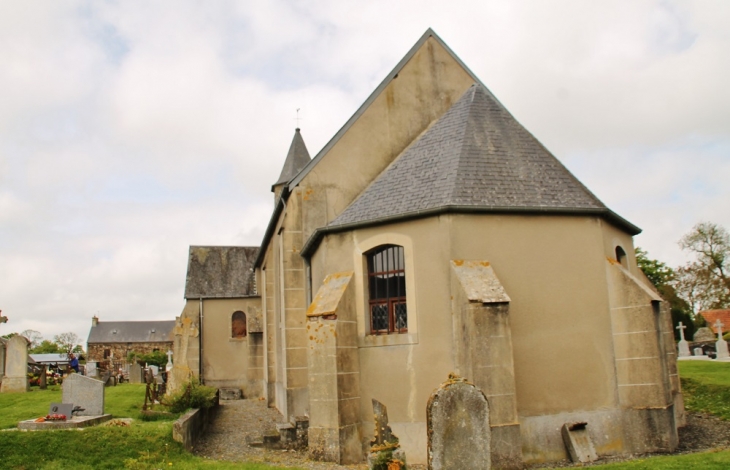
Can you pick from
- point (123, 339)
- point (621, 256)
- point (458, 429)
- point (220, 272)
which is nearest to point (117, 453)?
point (458, 429)

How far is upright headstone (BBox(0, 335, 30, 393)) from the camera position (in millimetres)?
23250

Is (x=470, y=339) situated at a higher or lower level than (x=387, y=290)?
lower

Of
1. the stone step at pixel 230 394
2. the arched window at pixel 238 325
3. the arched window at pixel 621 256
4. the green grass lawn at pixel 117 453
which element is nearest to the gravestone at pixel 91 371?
the stone step at pixel 230 394

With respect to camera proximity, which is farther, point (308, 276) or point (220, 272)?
point (220, 272)

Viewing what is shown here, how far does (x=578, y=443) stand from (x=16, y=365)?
2145 cm

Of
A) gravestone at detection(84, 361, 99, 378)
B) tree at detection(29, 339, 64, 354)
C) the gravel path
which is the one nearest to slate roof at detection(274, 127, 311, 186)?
gravestone at detection(84, 361, 99, 378)

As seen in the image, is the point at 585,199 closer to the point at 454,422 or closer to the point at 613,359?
the point at 613,359

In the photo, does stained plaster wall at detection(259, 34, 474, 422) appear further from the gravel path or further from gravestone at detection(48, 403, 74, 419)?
gravestone at detection(48, 403, 74, 419)

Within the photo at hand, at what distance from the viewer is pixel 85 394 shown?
14.6 meters

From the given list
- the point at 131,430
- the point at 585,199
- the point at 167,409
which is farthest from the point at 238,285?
the point at 585,199

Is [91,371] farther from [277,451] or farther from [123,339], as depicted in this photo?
[123,339]

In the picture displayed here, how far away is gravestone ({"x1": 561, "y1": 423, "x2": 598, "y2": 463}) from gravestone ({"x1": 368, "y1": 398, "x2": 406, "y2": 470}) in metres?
4.88

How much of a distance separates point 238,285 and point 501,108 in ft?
74.0

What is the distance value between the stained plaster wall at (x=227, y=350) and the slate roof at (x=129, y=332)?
50690 millimetres
